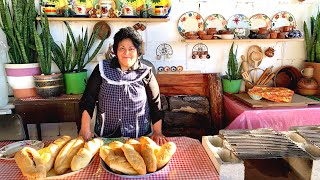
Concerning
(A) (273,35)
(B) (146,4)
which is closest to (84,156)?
(B) (146,4)

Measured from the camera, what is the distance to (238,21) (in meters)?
3.04

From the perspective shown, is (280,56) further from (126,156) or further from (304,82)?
(126,156)

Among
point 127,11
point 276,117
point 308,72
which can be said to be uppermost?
point 127,11

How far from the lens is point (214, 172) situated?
46.3 inches

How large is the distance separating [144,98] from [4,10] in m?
1.71

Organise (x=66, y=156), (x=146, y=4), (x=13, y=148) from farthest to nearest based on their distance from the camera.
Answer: (x=146, y=4), (x=13, y=148), (x=66, y=156)

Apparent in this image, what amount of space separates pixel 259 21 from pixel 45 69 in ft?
8.12

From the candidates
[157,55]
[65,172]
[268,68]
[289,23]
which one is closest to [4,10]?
[157,55]

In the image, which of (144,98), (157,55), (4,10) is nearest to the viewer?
(144,98)

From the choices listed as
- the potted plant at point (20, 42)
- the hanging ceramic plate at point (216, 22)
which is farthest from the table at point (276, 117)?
the potted plant at point (20, 42)

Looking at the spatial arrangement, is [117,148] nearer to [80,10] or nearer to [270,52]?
[80,10]

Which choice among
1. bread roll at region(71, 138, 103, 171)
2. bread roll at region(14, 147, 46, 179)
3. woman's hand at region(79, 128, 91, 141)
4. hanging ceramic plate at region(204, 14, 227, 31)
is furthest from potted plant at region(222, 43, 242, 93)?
bread roll at region(14, 147, 46, 179)

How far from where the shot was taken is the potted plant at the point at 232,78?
2.92 meters

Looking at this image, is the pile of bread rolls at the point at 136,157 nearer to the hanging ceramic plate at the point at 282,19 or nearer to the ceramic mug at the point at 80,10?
the ceramic mug at the point at 80,10
